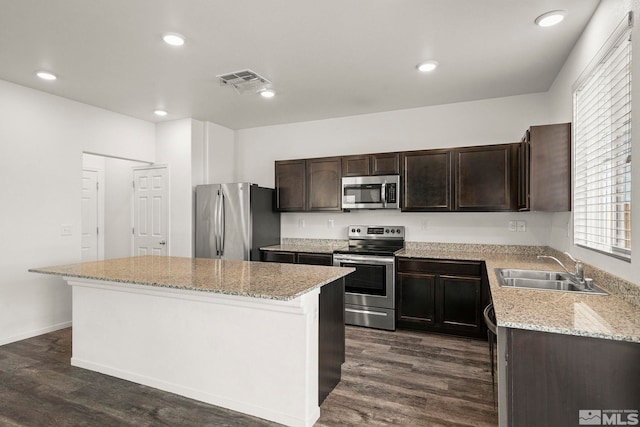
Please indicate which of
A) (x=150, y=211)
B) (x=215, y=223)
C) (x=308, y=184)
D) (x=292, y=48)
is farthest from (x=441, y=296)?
(x=150, y=211)

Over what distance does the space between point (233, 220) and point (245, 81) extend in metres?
1.84

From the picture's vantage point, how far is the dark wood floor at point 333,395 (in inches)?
87.7

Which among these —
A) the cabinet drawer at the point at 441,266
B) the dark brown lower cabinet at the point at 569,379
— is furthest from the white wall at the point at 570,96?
the cabinet drawer at the point at 441,266

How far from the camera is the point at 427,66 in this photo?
3.14m

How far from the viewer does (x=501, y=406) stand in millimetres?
1655

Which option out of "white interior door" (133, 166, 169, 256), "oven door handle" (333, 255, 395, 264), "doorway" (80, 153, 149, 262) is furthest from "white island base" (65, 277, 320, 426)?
"doorway" (80, 153, 149, 262)

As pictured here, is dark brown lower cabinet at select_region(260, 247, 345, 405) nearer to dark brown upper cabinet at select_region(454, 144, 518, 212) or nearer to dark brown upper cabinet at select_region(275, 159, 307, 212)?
dark brown upper cabinet at select_region(454, 144, 518, 212)

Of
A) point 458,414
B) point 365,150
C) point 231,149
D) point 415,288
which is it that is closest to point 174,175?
point 231,149

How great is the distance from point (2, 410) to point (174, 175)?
10.5 ft

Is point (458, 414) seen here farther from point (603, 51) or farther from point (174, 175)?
point (174, 175)

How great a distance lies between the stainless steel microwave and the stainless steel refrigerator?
113 centimetres

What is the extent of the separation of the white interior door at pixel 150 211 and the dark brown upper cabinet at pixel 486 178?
3912 millimetres

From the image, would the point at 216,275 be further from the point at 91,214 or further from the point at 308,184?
the point at 91,214

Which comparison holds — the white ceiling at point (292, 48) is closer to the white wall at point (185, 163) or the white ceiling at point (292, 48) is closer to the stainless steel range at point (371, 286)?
the white wall at point (185, 163)
